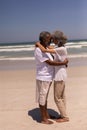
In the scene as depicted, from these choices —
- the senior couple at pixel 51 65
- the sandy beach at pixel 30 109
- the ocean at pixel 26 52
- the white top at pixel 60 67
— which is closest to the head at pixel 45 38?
the senior couple at pixel 51 65

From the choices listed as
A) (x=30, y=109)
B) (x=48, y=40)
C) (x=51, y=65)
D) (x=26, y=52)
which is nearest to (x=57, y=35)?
(x=48, y=40)

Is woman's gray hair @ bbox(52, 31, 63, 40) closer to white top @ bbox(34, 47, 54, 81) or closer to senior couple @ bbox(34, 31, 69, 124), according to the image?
senior couple @ bbox(34, 31, 69, 124)

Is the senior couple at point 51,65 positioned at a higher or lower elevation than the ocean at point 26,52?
higher

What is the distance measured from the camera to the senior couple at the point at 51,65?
539cm

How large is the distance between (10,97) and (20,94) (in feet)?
1.35

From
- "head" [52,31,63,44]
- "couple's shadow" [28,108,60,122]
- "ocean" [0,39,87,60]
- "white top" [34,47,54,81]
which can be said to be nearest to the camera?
"head" [52,31,63,44]

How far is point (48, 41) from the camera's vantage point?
5473 mm

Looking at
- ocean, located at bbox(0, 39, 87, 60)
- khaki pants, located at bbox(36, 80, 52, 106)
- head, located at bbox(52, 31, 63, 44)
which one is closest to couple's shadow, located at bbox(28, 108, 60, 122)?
khaki pants, located at bbox(36, 80, 52, 106)

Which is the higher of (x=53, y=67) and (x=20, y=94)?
(x=53, y=67)

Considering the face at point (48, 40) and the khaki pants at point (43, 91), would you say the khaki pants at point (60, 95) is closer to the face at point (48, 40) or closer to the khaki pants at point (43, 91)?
the khaki pants at point (43, 91)

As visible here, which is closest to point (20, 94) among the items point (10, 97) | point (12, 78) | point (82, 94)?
point (10, 97)

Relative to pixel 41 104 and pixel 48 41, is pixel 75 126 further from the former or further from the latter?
pixel 48 41

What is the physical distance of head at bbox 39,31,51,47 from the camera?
539cm

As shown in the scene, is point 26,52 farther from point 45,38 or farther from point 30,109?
point 45,38
